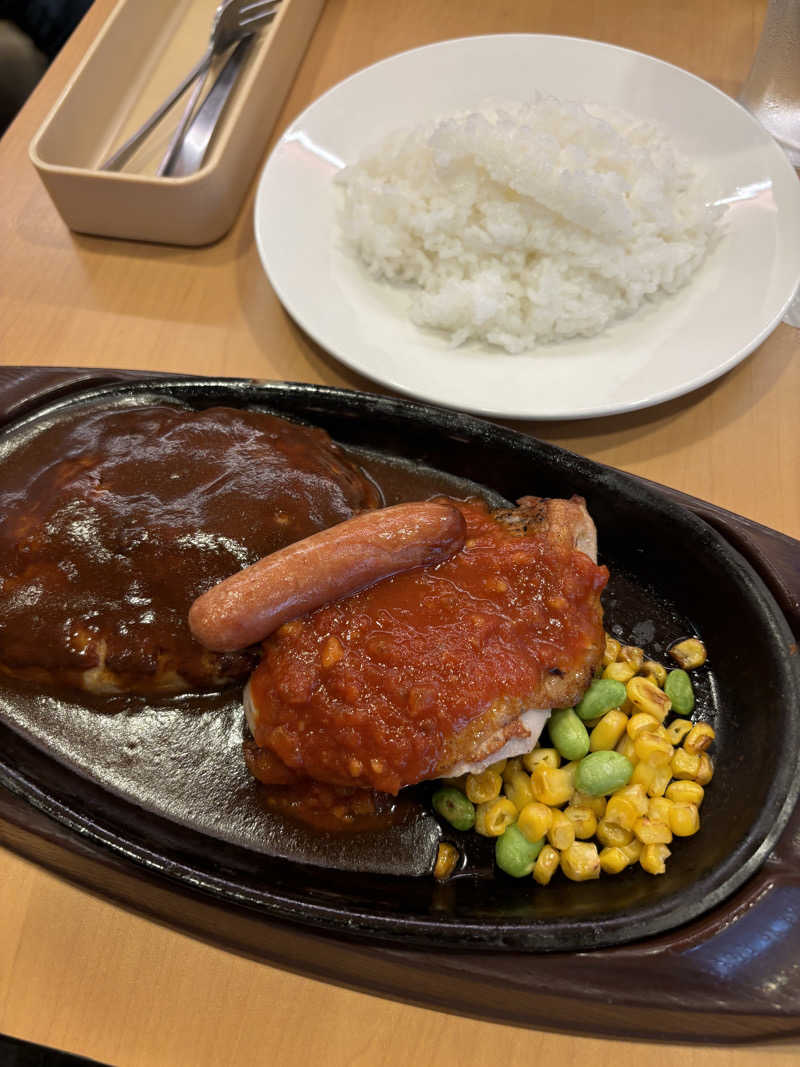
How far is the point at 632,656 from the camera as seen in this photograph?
1.73 metres

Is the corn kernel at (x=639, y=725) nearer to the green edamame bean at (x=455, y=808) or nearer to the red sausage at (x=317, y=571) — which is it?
the green edamame bean at (x=455, y=808)

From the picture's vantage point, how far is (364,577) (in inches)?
59.7

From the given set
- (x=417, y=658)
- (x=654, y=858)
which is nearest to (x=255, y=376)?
(x=417, y=658)

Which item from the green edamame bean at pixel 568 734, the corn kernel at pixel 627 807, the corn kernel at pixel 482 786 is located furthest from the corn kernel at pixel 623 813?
the corn kernel at pixel 482 786

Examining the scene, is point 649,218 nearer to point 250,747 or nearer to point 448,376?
point 448,376

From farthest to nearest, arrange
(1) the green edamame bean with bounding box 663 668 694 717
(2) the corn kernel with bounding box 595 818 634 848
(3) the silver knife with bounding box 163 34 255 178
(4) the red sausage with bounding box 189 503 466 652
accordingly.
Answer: (3) the silver knife with bounding box 163 34 255 178 < (1) the green edamame bean with bounding box 663 668 694 717 < (2) the corn kernel with bounding box 595 818 634 848 < (4) the red sausage with bounding box 189 503 466 652

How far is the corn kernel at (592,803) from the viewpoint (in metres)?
1.60

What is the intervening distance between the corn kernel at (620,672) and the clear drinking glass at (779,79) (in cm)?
218

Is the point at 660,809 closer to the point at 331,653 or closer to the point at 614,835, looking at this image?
the point at 614,835

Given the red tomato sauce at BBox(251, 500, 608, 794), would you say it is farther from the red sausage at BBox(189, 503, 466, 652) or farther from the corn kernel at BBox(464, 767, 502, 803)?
the corn kernel at BBox(464, 767, 502, 803)

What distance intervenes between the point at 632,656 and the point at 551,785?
36 centimetres

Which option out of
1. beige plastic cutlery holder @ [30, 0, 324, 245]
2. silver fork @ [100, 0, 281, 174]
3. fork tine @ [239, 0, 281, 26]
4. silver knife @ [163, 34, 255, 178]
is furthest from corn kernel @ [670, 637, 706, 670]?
fork tine @ [239, 0, 281, 26]

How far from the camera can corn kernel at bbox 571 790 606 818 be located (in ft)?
5.24

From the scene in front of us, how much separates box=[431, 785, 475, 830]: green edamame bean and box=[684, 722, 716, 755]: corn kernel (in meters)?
0.47
